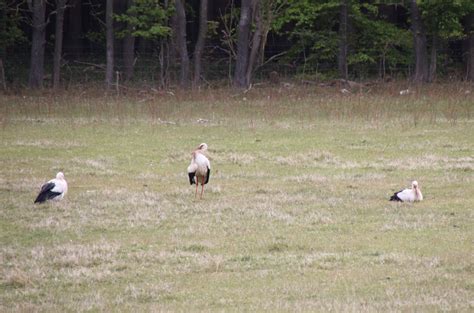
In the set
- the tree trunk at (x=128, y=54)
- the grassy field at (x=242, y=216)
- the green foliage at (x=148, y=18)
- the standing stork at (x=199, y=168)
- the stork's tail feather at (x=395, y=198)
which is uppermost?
the green foliage at (x=148, y=18)

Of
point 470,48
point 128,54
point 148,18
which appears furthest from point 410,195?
point 128,54

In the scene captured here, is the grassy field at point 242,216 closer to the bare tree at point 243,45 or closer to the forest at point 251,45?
the bare tree at point 243,45

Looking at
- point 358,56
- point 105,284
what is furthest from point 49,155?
point 358,56

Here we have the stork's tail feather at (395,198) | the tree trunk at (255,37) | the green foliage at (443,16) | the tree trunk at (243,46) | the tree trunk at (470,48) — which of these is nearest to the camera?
the stork's tail feather at (395,198)

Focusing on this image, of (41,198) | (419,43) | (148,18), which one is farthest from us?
(148,18)

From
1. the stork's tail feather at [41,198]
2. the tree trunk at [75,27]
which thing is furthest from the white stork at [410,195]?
the tree trunk at [75,27]

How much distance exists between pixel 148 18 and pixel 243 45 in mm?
4945

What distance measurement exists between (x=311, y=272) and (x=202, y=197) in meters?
4.95

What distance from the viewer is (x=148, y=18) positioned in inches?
1587

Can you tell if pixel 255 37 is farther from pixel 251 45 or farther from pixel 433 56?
pixel 433 56

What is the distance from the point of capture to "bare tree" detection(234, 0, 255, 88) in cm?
3700

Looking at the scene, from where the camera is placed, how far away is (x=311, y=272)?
973 centimetres

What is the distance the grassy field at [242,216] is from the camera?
353 inches

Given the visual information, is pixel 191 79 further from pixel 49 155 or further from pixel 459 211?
pixel 459 211
